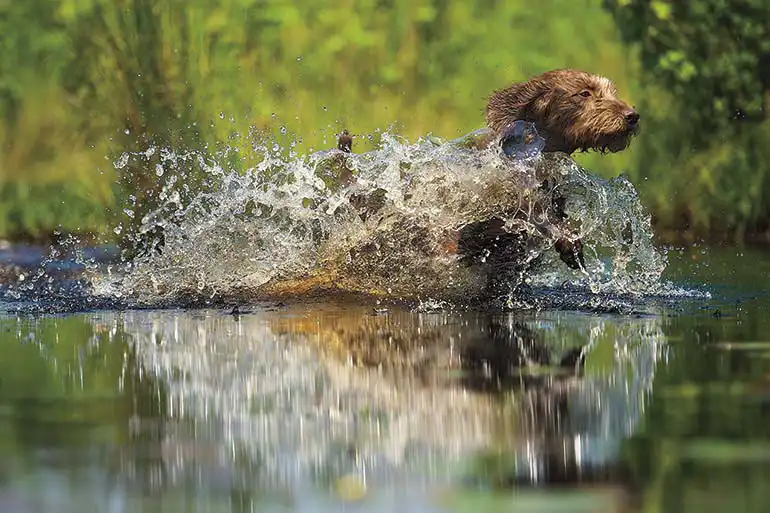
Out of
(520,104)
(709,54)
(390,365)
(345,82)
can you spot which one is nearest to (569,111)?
(520,104)

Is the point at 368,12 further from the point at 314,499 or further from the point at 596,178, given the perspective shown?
the point at 314,499

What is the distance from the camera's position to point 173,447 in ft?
14.2

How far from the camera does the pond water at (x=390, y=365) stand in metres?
3.84

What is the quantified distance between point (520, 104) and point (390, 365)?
3866 millimetres

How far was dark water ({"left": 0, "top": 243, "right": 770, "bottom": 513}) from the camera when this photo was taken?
3719 millimetres

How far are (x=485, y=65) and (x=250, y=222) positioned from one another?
4910 mm

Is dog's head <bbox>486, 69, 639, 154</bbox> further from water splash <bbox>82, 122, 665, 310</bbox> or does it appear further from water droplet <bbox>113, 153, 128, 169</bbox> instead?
water droplet <bbox>113, 153, 128, 169</bbox>

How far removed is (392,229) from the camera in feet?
31.6

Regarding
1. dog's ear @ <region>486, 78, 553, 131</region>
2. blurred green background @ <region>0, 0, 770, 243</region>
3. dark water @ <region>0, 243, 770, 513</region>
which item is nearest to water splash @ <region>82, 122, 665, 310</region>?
dog's ear @ <region>486, 78, 553, 131</region>

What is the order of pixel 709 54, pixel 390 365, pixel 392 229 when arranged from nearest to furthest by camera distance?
pixel 390 365
pixel 392 229
pixel 709 54

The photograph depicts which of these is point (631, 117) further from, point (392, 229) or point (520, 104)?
point (392, 229)

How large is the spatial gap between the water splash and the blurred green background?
3.93 metres

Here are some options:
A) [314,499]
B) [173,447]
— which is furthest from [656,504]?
[173,447]

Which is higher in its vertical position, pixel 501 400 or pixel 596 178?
pixel 596 178
